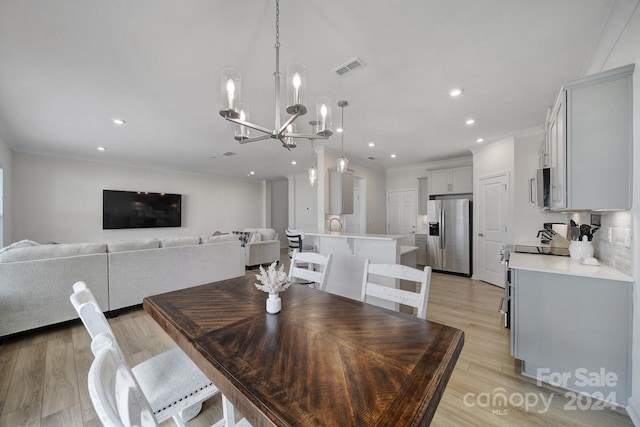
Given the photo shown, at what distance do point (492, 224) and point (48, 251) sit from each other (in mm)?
6400

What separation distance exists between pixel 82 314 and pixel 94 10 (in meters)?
1.92

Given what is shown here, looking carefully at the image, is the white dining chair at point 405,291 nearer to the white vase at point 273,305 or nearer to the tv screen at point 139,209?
the white vase at point 273,305

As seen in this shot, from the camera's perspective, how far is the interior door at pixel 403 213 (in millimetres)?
6176

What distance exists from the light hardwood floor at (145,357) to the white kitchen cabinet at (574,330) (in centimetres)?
15

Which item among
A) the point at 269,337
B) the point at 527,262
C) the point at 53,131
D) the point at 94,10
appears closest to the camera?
the point at 269,337

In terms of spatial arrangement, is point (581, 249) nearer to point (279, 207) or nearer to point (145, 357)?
point (145, 357)

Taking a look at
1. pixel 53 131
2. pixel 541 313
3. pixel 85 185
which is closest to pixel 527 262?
pixel 541 313

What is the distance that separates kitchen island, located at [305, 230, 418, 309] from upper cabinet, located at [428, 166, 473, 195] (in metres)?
2.95

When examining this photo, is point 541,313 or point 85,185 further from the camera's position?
point 85,185

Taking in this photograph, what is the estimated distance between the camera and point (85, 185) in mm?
→ 5688

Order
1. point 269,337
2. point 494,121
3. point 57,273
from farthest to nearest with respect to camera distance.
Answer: point 494,121 → point 57,273 → point 269,337

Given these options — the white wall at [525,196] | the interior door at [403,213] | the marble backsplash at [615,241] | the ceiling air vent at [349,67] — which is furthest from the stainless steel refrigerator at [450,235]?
the ceiling air vent at [349,67]

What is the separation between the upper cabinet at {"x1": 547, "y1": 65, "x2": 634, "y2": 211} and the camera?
5.20 feet

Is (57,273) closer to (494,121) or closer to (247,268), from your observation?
(247,268)
